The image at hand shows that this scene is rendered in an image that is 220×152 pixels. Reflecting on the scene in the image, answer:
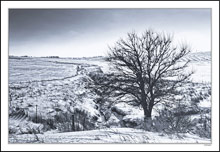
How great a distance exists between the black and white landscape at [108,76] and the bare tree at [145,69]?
0.01 m

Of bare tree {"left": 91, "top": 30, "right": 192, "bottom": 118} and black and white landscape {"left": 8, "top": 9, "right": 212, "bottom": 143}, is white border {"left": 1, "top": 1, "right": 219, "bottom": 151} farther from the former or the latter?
bare tree {"left": 91, "top": 30, "right": 192, "bottom": 118}

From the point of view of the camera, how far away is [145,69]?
11.1 feet

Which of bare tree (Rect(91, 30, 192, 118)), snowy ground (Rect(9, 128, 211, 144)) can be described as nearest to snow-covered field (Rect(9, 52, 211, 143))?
snowy ground (Rect(9, 128, 211, 144))

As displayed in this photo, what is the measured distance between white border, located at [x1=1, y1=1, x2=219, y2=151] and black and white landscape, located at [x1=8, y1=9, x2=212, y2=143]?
0.06 meters

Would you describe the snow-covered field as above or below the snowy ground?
above

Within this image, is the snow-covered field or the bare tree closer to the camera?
the snow-covered field

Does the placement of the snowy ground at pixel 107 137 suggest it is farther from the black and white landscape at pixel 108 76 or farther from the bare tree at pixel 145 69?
the bare tree at pixel 145 69

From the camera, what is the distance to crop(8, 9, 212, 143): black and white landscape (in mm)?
3285

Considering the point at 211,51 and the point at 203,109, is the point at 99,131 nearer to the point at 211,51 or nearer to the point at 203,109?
the point at 203,109

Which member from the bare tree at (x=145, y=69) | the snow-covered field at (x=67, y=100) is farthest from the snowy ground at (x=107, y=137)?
the bare tree at (x=145, y=69)

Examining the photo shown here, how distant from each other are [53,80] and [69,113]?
464mm
